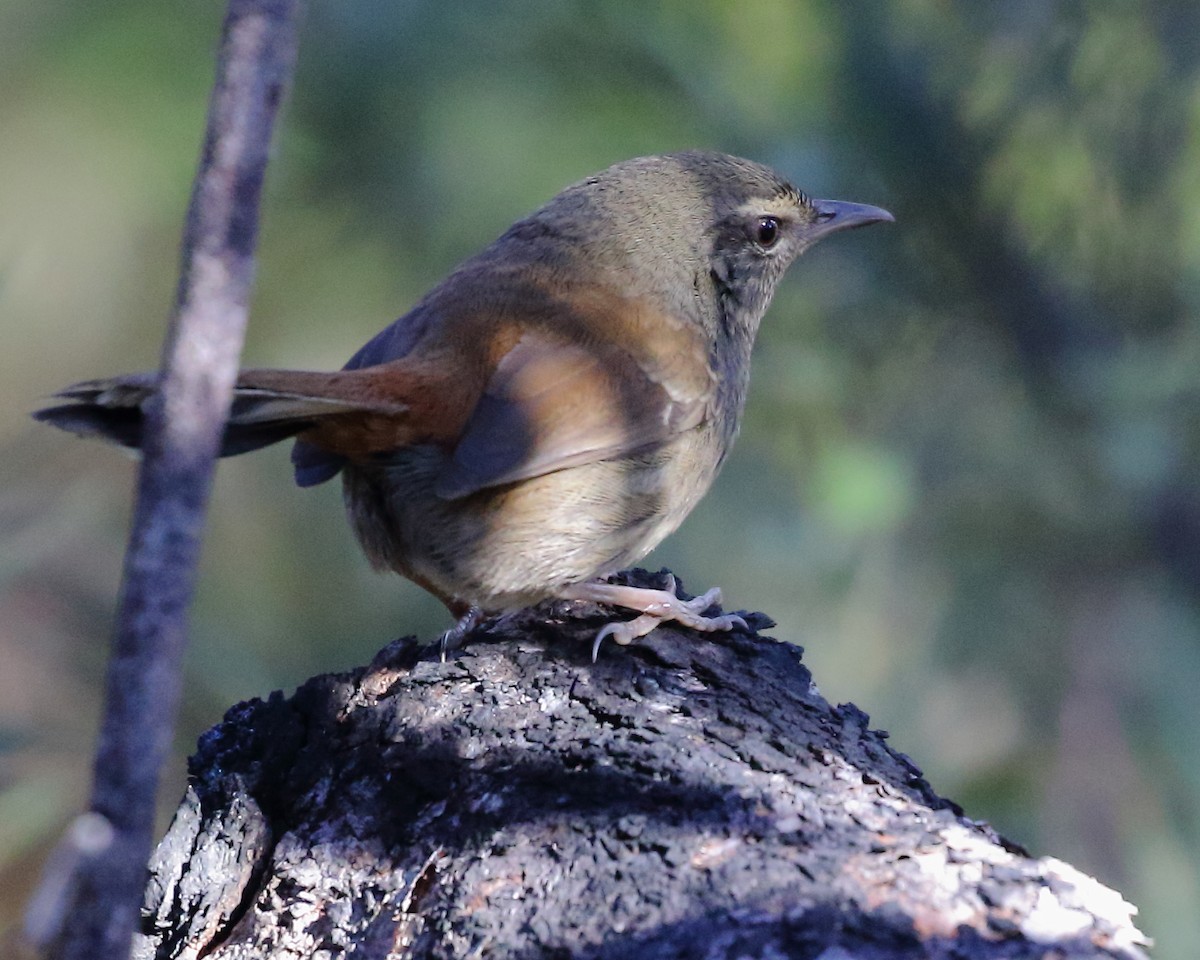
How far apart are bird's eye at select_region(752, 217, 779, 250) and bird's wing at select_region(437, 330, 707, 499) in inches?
26.9

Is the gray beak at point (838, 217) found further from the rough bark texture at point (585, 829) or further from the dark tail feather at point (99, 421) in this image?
the dark tail feather at point (99, 421)

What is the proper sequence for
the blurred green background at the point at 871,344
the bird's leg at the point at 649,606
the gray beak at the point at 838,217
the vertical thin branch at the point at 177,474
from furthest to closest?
1. the blurred green background at the point at 871,344
2. the gray beak at the point at 838,217
3. the bird's leg at the point at 649,606
4. the vertical thin branch at the point at 177,474

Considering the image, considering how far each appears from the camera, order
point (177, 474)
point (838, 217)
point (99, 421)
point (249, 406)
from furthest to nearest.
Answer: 1. point (838, 217)
2. point (249, 406)
3. point (99, 421)
4. point (177, 474)

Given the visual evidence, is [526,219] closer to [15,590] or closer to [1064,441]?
[1064,441]

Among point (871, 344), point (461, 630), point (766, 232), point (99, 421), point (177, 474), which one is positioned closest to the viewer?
point (177, 474)

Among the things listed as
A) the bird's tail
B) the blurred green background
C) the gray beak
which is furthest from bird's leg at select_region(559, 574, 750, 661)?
the blurred green background

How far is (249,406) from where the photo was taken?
2.58m

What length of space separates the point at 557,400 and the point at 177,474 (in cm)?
179

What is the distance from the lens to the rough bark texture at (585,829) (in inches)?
77.1

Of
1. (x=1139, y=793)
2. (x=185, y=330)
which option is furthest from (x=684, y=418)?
(x=1139, y=793)

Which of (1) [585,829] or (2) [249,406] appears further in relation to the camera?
(2) [249,406]

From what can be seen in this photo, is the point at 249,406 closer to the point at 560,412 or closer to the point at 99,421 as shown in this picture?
the point at 99,421

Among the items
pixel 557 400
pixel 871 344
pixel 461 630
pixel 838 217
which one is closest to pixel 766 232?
pixel 838 217

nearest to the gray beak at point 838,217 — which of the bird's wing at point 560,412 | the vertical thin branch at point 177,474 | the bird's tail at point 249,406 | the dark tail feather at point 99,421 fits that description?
the bird's wing at point 560,412
